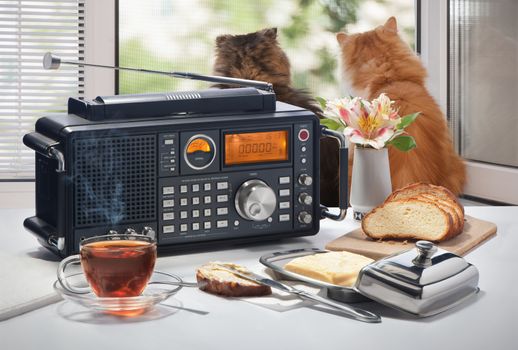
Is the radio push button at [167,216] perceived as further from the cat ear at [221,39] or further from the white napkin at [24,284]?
the cat ear at [221,39]

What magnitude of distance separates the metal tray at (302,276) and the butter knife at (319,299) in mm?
23

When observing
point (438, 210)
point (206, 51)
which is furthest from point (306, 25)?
point (438, 210)

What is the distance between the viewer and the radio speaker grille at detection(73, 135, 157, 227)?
1.14 metres

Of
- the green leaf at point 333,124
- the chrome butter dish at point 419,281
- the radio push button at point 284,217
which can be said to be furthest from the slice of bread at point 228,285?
the green leaf at point 333,124

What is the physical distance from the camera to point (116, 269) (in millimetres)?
959

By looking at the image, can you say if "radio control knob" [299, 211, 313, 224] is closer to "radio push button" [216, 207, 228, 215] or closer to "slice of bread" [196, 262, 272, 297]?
"radio push button" [216, 207, 228, 215]

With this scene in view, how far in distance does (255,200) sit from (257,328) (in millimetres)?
334

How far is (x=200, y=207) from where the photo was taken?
3.99ft

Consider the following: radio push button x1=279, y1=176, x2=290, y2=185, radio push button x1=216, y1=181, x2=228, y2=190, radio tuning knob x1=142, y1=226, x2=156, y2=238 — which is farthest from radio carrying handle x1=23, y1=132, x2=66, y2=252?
radio push button x1=279, y1=176, x2=290, y2=185

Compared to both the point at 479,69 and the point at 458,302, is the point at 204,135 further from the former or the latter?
the point at 479,69

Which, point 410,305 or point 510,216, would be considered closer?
point 410,305

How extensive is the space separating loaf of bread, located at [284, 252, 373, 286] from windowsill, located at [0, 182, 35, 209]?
69.8 inches

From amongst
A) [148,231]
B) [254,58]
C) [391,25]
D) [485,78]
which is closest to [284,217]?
[148,231]

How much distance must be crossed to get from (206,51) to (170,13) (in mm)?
170
